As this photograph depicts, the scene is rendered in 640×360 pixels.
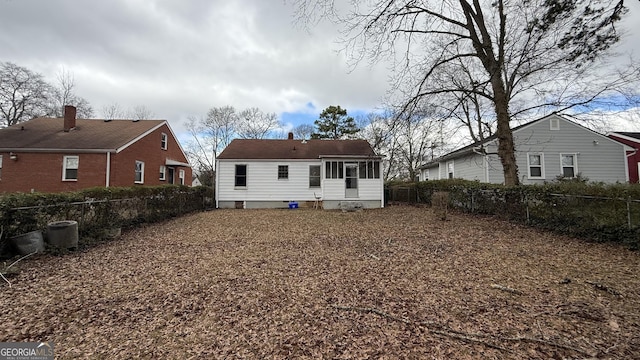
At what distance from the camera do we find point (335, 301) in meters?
3.80

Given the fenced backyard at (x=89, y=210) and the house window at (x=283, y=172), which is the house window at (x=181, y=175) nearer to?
the fenced backyard at (x=89, y=210)

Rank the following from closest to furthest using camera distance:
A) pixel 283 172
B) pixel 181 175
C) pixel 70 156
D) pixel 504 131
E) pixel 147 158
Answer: pixel 504 131, pixel 70 156, pixel 283 172, pixel 147 158, pixel 181 175

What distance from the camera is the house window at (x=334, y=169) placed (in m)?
15.7

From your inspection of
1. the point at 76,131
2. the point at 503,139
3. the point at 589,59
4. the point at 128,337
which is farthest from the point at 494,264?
the point at 76,131

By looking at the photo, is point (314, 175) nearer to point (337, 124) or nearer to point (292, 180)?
point (292, 180)

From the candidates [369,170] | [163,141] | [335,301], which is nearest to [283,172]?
[369,170]

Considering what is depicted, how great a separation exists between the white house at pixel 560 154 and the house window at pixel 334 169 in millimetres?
7666

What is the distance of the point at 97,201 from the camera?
7809mm

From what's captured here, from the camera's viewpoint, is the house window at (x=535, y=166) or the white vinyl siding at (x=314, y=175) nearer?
the house window at (x=535, y=166)

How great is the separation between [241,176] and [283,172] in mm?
2557

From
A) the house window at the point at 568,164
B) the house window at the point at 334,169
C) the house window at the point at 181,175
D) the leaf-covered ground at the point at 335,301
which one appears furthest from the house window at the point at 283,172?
the house window at the point at 568,164

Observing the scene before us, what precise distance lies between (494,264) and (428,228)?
3.91 meters

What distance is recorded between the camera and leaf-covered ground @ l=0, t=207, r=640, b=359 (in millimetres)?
2764

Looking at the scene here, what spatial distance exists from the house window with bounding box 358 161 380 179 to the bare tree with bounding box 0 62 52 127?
32196mm
